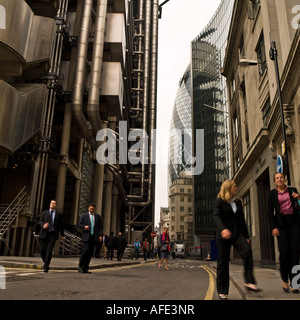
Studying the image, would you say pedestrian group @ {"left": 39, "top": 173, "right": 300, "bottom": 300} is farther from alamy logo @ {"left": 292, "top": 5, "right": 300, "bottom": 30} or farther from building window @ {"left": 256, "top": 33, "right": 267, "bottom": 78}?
building window @ {"left": 256, "top": 33, "right": 267, "bottom": 78}

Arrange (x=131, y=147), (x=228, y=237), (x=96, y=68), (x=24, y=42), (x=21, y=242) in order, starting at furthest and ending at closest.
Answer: (x=131, y=147)
(x=96, y=68)
(x=24, y=42)
(x=21, y=242)
(x=228, y=237)

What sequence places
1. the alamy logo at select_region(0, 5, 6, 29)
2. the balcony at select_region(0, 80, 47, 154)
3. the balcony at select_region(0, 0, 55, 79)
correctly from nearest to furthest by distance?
the alamy logo at select_region(0, 5, 6, 29), the balcony at select_region(0, 80, 47, 154), the balcony at select_region(0, 0, 55, 79)

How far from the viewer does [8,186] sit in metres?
23.9

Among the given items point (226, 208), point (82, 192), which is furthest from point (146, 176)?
point (226, 208)

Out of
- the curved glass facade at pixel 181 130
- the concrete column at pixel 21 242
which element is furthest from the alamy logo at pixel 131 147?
the curved glass facade at pixel 181 130

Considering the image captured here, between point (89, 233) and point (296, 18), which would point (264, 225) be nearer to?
point (296, 18)

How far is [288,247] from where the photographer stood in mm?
5527

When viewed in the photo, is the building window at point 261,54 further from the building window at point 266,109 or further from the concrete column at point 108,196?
the concrete column at point 108,196

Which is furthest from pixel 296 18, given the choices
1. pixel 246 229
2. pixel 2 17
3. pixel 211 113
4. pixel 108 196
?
pixel 211 113

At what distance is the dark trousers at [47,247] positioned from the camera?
9.02 metres

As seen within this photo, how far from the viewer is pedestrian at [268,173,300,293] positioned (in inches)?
217

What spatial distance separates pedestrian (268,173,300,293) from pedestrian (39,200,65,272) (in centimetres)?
582

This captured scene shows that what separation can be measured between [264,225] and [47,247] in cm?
1492

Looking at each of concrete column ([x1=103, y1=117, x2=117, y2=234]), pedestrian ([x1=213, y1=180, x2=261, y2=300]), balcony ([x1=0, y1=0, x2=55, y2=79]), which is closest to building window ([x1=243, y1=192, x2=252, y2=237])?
concrete column ([x1=103, y1=117, x2=117, y2=234])
